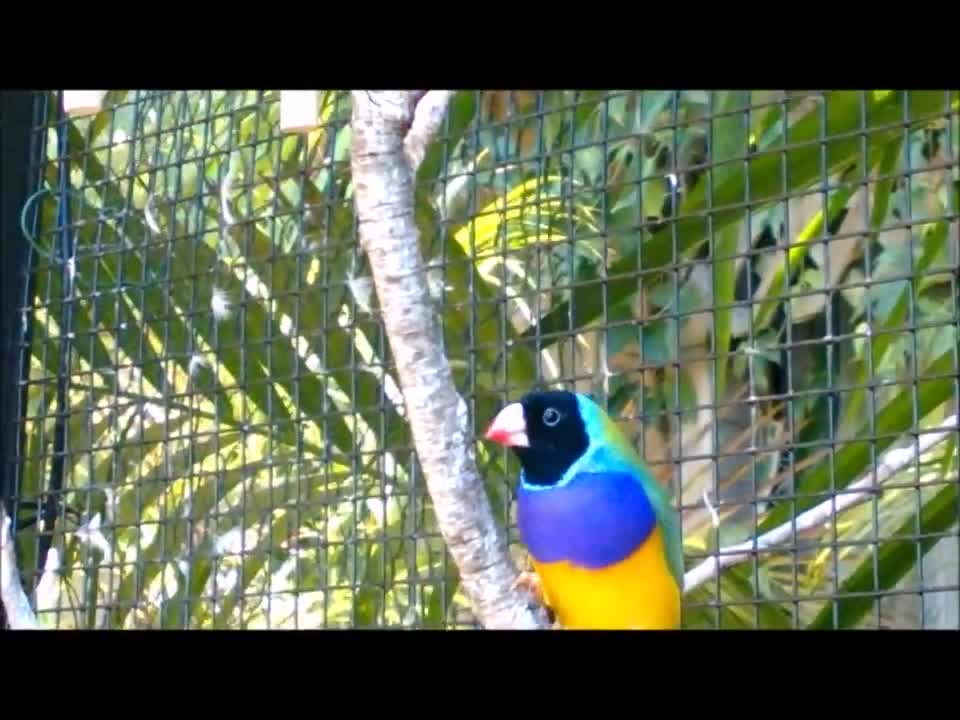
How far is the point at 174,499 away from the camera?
2.52 m

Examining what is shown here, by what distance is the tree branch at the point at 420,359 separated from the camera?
5.28 ft

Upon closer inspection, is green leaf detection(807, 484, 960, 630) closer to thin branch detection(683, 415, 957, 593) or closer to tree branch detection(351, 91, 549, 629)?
thin branch detection(683, 415, 957, 593)

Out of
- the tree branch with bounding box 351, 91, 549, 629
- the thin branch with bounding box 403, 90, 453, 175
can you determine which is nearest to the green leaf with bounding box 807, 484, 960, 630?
the tree branch with bounding box 351, 91, 549, 629

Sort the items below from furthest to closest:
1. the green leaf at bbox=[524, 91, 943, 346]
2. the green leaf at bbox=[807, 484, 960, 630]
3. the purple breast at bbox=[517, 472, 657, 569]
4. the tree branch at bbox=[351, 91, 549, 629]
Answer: the green leaf at bbox=[807, 484, 960, 630], the green leaf at bbox=[524, 91, 943, 346], the purple breast at bbox=[517, 472, 657, 569], the tree branch at bbox=[351, 91, 549, 629]

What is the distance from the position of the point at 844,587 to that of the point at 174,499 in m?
0.98

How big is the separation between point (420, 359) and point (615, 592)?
0.43 m

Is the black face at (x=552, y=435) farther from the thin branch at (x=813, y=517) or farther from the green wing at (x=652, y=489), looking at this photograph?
the thin branch at (x=813, y=517)

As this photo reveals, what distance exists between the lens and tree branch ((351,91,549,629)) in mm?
1610

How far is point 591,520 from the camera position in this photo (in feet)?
6.22

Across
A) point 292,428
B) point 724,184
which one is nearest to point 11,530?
point 292,428

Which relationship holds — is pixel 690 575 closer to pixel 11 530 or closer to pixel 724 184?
pixel 724 184

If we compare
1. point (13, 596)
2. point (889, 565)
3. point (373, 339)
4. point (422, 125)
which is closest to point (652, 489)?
point (889, 565)

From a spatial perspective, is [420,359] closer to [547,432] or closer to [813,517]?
[547,432]
